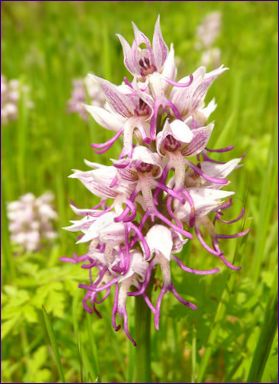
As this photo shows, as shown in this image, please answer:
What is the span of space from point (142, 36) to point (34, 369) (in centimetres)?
A: 136

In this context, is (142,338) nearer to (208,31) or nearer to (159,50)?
(159,50)

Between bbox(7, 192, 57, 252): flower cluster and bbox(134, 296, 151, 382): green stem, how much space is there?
170 cm

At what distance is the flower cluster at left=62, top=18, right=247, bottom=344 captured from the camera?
4.29ft

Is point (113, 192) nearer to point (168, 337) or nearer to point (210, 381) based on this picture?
point (168, 337)

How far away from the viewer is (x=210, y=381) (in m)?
2.19

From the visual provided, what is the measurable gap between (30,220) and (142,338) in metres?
1.85

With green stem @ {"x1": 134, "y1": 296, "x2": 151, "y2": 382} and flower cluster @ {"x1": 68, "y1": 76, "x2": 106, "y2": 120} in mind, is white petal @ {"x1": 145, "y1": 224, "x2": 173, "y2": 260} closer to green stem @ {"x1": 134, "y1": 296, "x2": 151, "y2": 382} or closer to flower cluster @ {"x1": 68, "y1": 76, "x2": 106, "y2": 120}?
green stem @ {"x1": 134, "y1": 296, "x2": 151, "y2": 382}

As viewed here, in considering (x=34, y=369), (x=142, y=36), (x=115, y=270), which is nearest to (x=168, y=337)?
(x=34, y=369)

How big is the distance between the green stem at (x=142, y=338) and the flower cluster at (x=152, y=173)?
74 millimetres

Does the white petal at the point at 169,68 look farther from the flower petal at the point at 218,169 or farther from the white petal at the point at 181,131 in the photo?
the flower petal at the point at 218,169

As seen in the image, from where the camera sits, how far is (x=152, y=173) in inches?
53.5

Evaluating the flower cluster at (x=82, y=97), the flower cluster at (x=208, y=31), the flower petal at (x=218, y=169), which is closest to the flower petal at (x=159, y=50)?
the flower petal at (x=218, y=169)

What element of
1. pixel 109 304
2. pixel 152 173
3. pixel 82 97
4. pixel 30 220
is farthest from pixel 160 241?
pixel 82 97

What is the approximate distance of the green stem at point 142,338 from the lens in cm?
149
